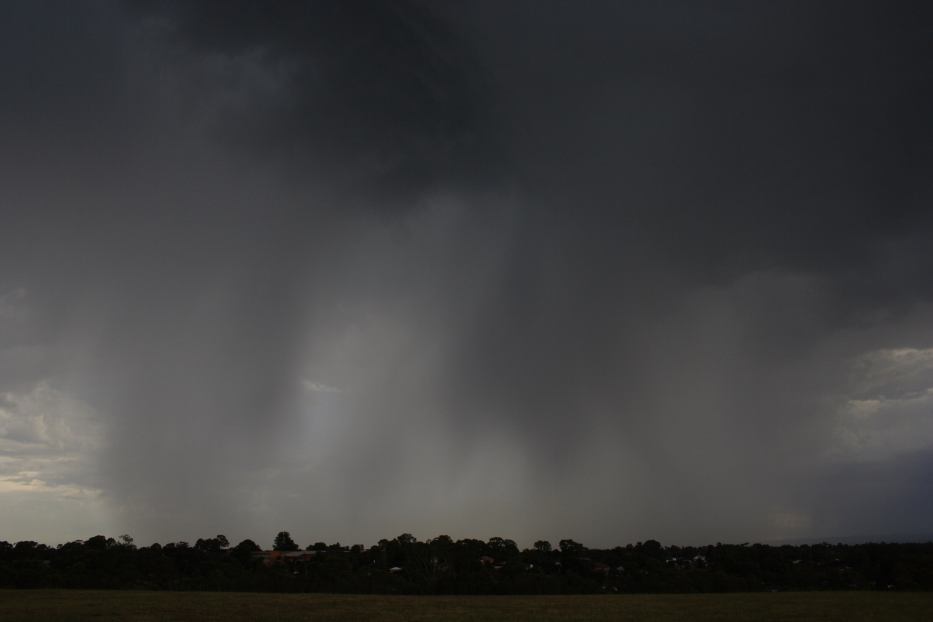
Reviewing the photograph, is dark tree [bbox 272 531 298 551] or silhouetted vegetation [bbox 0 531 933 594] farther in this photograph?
dark tree [bbox 272 531 298 551]

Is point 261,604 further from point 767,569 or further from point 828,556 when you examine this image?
point 828,556

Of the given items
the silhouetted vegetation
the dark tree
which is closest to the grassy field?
the silhouetted vegetation

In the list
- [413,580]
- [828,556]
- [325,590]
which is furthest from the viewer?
[828,556]

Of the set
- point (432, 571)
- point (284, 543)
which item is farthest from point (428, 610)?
point (284, 543)

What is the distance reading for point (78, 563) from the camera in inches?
3770

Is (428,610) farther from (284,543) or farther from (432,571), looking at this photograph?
(284,543)

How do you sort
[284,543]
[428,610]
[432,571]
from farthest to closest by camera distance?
[284,543], [432,571], [428,610]

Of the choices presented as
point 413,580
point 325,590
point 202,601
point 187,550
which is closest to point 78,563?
point 187,550

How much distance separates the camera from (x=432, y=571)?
301ft

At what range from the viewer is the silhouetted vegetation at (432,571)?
3263 inches

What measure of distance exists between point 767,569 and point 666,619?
83383mm

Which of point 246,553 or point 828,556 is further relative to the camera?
point 828,556

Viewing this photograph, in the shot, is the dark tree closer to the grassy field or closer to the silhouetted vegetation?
the silhouetted vegetation

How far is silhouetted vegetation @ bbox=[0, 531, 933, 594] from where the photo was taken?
82875mm
